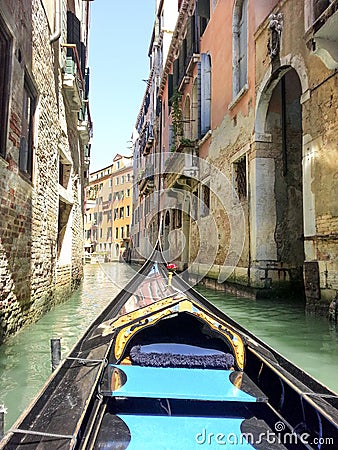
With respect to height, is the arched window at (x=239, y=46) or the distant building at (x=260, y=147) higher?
the arched window at (x=239, y=46)

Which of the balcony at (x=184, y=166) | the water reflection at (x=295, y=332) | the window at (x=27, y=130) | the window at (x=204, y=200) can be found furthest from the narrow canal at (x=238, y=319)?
the balcony at (x=184, y=166)

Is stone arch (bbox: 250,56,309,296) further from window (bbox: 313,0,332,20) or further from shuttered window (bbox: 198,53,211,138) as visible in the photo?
shuttered window (bbox: 198,53,211,138)

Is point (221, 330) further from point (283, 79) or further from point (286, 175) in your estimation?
point (283, 79)

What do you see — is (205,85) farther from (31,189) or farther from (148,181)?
(148,181)

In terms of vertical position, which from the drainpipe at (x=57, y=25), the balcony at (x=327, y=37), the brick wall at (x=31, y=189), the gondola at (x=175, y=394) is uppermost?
the drainpipe at (x=57, y=25)

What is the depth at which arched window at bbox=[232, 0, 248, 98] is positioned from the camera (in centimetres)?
793

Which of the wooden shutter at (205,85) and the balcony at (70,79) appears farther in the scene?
the wooden shutter at (205,85)

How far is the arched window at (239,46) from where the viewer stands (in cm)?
793

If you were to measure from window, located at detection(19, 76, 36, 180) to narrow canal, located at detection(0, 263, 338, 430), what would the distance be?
67.6 inches

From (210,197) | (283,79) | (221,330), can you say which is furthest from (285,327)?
(210,197)

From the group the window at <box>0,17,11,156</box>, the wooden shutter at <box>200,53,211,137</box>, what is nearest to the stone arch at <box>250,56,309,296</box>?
the wooden shutter at <box>200,53,211,137</box>

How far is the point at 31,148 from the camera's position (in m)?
Answer: 4.44

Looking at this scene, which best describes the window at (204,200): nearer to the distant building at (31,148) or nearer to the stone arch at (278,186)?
the stone arch at (278,186)

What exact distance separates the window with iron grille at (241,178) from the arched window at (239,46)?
143 centimetres
